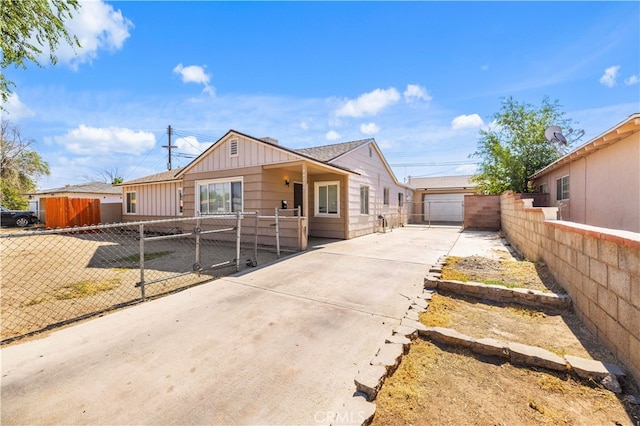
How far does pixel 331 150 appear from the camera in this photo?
40.0ft

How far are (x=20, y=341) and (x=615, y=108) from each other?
75.1ft

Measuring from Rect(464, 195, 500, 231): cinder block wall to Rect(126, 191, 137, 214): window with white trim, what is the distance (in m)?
19.7

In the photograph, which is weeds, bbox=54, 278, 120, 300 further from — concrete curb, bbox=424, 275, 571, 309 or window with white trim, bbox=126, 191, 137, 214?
window with white trim, bbox=126, 191, 137, 214

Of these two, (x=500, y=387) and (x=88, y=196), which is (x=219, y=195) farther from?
(x=88, y=196)

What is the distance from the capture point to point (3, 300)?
4289 mm

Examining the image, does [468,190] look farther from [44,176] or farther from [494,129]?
[44,176]

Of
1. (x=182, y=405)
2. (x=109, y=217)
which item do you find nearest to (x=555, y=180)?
(x=182, y=405)

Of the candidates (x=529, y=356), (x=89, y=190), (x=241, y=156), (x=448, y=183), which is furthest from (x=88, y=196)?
(x=448, y=183)

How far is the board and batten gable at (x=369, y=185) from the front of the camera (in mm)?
11242

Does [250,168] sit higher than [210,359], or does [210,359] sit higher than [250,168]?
[250,168]

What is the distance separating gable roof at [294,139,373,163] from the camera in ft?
35.9

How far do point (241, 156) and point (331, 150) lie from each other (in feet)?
13.8

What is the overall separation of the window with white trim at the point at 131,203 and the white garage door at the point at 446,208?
2116cm

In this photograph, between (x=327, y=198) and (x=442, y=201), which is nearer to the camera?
(x=327, y=198)
